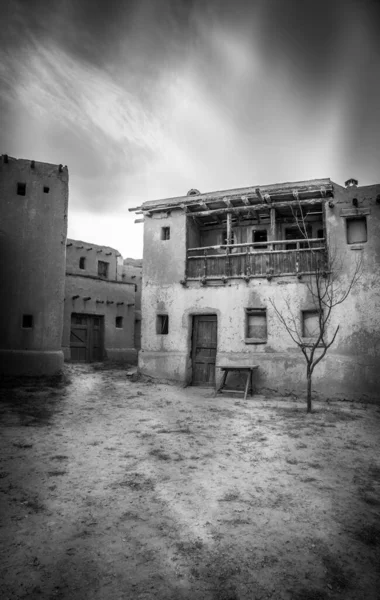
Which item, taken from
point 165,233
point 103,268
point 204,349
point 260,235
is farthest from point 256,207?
point 103,268

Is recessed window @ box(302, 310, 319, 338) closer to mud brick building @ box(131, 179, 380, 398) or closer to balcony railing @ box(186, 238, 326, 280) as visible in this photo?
mud brick building @ box(131, 179, 380, 398)

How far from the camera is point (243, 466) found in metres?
6.16

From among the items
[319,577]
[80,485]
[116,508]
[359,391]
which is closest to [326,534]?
[319,577]

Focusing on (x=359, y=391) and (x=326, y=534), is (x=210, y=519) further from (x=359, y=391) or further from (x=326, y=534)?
(x=359, y=391)

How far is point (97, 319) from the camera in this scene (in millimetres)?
21656

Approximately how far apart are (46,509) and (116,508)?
90 cm

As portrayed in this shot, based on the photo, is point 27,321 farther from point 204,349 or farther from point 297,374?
point 297,374

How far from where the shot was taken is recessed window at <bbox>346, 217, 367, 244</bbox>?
12898 millimetres

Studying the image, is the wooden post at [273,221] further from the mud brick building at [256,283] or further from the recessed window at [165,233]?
the recessed window at [165,233]

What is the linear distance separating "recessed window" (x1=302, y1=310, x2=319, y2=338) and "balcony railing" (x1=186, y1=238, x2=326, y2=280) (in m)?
1.53

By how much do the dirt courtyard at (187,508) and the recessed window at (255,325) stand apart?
4900mm

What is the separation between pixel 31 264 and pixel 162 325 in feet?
19.6

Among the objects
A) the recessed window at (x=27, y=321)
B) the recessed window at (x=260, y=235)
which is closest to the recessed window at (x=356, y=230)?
the recessed window at (x=260, y=235)

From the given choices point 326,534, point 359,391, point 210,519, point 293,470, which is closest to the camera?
point 326,534
